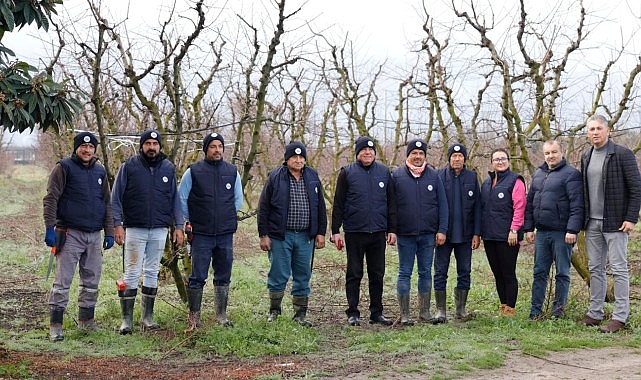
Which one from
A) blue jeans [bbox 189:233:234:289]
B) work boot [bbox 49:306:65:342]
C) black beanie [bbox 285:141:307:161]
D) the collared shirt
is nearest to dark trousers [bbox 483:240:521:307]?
the collared shirt

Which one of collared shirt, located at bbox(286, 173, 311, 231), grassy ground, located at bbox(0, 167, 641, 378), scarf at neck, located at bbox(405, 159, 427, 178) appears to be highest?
scarf at neck, located at bbox(405, 159, 427, 178)

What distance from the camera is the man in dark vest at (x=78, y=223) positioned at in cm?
693

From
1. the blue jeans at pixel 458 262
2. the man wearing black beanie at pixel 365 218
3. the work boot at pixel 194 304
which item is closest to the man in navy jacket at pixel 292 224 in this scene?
the man wearing black beanie at pixel 365 218

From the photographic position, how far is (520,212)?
766 cm

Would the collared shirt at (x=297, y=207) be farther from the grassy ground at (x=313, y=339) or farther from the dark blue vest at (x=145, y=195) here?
the dark blue vest at (x=145, y=195)

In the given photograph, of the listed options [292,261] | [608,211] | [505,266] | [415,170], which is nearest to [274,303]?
[292,261]

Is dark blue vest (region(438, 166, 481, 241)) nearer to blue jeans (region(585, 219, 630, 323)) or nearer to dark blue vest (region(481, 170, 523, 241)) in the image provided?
dark blue vest (region(481, 170, 523, 241))

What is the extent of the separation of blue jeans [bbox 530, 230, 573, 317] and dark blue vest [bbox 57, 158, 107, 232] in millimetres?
4581

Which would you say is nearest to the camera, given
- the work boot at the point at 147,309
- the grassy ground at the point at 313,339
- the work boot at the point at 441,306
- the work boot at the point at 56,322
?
the grassy ground at the point at 313,339

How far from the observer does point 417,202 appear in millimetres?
7684

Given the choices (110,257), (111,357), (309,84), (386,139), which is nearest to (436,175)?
(111,357)

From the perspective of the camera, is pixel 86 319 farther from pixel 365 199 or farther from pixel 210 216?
pixel 365 199

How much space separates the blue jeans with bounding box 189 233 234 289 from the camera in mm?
7238

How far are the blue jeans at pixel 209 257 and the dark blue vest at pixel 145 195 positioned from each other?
0.42 metres
